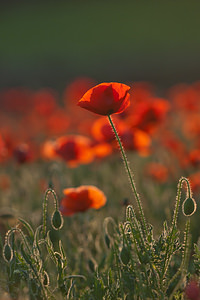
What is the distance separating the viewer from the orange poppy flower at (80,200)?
1.99 m

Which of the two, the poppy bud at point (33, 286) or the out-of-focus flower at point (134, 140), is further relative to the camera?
the out-of-focus flower at point (134, 140)

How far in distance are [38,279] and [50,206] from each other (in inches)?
71.2

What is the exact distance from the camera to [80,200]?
200cm

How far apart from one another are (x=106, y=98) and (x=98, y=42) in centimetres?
1655

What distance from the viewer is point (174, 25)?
17938 millimetres

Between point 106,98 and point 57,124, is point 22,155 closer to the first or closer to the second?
point 106,98

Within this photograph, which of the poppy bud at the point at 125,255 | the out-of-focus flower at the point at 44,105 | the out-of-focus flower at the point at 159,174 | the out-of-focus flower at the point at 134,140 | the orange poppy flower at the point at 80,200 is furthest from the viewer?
the out-of-focus flower at the point at 44,105

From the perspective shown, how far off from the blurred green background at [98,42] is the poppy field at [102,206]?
561 centimetres

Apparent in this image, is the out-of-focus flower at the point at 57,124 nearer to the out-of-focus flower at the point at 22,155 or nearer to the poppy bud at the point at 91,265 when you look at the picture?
the out-of-focus flower at the point at 22,155

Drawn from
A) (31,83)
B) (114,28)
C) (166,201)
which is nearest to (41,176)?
(166,201)

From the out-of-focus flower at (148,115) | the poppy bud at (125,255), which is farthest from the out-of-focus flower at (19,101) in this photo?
the poppy bud at (125,255)

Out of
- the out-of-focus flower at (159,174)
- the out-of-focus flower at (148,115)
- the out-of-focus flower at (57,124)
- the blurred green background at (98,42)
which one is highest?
the blurred green background at (98,42)

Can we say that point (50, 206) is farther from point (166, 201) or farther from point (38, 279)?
point (38, 279)

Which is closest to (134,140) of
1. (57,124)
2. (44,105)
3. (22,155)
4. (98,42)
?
(22,155)
